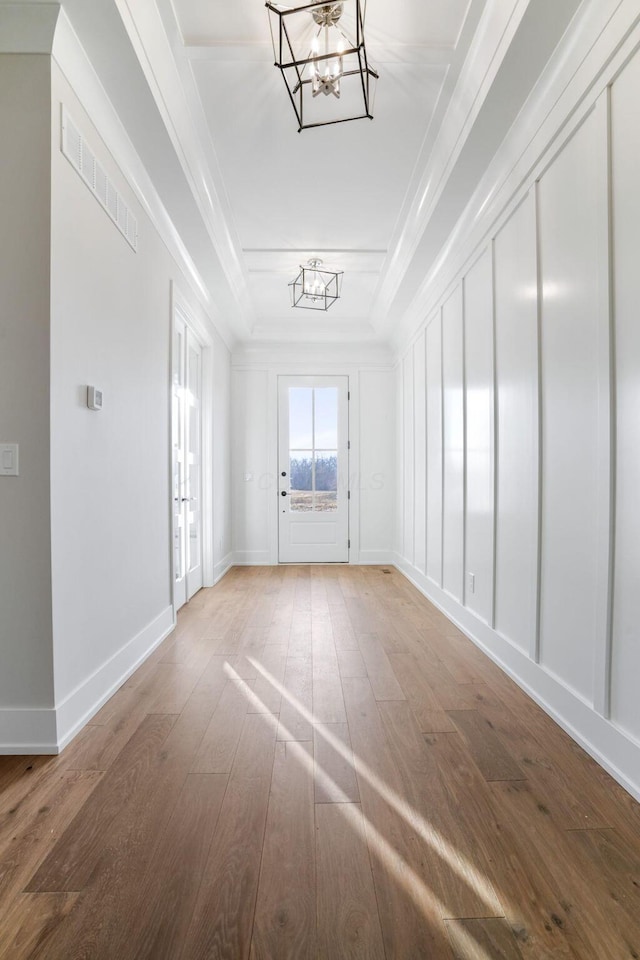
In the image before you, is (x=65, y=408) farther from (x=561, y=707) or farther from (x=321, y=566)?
(x=321, y=566)

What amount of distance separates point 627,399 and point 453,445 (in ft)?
6.89

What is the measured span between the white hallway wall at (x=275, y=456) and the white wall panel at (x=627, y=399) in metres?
4.55

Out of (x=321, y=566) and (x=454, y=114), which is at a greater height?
(x=454, y=114)

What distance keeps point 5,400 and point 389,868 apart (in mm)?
1915

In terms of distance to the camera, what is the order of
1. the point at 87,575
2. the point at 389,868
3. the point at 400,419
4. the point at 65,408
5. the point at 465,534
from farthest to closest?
1. the point at 400,419
2. the point at 465,534
3. the point at 87,575
4. the point at 65,408
5. the point at 389,868

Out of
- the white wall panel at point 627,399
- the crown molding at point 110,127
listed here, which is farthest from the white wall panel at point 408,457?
the white wall panel at point 627,399

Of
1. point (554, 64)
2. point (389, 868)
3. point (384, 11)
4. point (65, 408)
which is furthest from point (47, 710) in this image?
point (554, 64)

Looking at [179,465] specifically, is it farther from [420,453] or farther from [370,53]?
[370,53]

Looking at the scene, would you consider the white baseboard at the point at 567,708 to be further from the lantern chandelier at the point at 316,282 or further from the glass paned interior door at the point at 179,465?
the lantern chandelier at the point at 316,282

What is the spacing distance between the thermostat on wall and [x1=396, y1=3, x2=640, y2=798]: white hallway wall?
1.95 m

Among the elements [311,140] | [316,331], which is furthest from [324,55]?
A: [316,331]

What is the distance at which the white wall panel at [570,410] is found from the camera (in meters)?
1.95

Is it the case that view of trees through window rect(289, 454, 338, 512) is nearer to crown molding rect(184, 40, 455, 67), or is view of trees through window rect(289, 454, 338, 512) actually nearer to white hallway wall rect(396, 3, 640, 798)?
white hallway wall rect(396, 3, 640, 798)

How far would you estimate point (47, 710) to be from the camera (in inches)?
76.2
